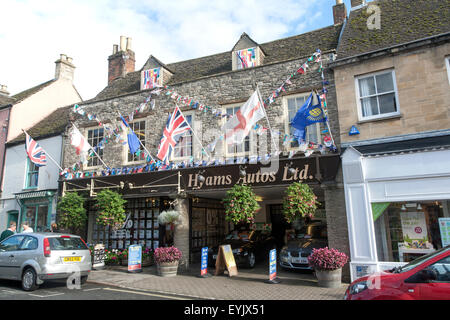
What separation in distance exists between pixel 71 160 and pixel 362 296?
15.3 metres

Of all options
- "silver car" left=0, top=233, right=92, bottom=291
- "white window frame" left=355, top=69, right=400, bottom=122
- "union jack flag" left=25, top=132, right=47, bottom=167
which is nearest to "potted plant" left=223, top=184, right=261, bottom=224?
"white window frame" left=355, top=69, right=400, bottom=122

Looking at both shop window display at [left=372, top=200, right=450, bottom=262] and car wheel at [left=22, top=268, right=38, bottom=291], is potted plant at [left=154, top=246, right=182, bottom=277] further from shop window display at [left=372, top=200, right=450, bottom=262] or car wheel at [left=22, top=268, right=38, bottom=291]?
shop window display at [left=372, top=200, right=450, bottom=262]

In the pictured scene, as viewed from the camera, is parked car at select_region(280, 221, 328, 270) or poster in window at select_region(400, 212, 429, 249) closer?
poster in window at select_region(400, 212, 429, 249)

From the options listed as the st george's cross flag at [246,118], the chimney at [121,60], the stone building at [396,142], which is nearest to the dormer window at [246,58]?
the st george's cross flag at [246,118]

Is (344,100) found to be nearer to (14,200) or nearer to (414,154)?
(414,154)

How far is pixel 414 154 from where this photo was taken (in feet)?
31.1

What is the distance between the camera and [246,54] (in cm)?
1377

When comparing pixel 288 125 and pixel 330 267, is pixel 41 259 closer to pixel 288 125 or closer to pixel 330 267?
pixel 330 267

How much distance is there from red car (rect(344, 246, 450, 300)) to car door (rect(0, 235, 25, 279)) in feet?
30.0

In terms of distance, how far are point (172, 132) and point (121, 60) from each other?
9873 millimetres

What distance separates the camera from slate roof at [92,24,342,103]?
13484mm

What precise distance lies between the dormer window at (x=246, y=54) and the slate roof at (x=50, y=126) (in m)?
9.45

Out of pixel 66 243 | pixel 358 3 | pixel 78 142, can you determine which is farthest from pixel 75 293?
pixel 358 3
